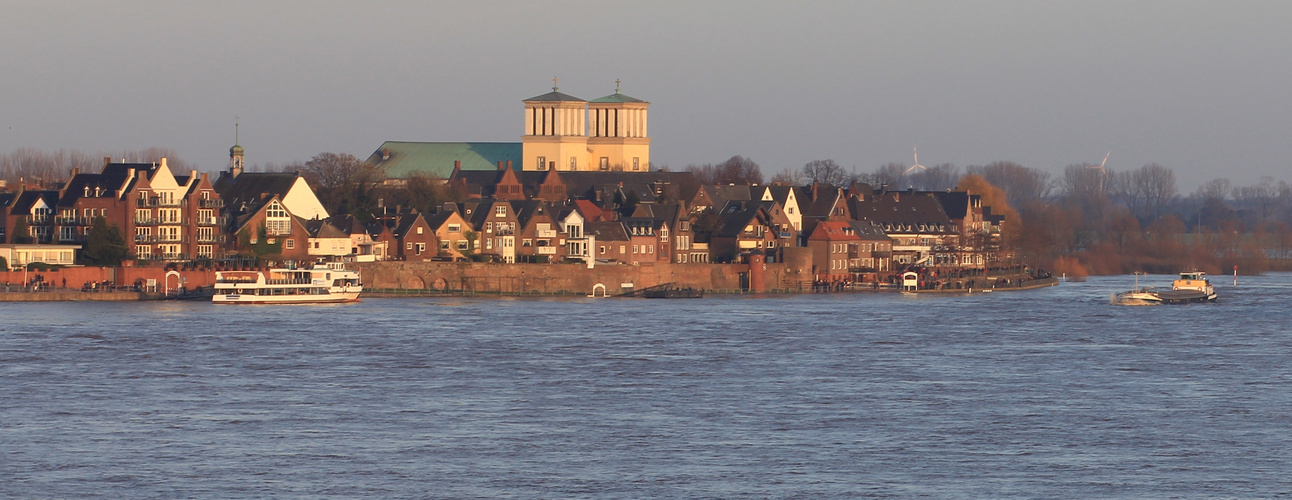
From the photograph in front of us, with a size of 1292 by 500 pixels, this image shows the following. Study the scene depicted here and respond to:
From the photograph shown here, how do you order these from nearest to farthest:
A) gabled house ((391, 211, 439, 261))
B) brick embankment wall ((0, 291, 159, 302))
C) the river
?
the river < brick embankment wall ((0, 291, 159, 302)) < gabled house ((391, 211, 439, 261))

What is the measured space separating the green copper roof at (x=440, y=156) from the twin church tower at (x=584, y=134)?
2.18 metres

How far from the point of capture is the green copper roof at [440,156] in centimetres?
11644

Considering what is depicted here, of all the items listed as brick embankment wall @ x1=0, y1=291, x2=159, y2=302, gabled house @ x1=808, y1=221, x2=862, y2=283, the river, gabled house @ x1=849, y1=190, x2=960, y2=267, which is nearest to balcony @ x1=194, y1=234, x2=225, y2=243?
brick embankment wall @ x1=0, y1=291, x2=159, y2=302

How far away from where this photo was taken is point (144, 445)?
29594 millimetres

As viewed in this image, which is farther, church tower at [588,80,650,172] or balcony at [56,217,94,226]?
church tower at [588,80,650,172]

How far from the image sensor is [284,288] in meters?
70.1

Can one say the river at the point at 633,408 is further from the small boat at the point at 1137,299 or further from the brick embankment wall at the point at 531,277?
the brick embankment wall at the point at 531,277

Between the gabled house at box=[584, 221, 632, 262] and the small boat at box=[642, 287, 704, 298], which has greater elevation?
the gabled house at box=[584, 221, 632, 262]

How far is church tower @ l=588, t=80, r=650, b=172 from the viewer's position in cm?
11919

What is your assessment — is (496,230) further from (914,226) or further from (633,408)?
(633,408)

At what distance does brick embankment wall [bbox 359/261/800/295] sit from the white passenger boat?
191 inches

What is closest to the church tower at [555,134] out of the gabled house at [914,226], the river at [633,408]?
the gabled house at [914,226]

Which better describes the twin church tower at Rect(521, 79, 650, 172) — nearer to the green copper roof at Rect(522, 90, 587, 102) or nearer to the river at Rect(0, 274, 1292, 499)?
the green copper roof at Rect(522, 90, 587, 102)

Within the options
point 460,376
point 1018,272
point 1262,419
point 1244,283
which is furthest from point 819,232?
point 1262,419
